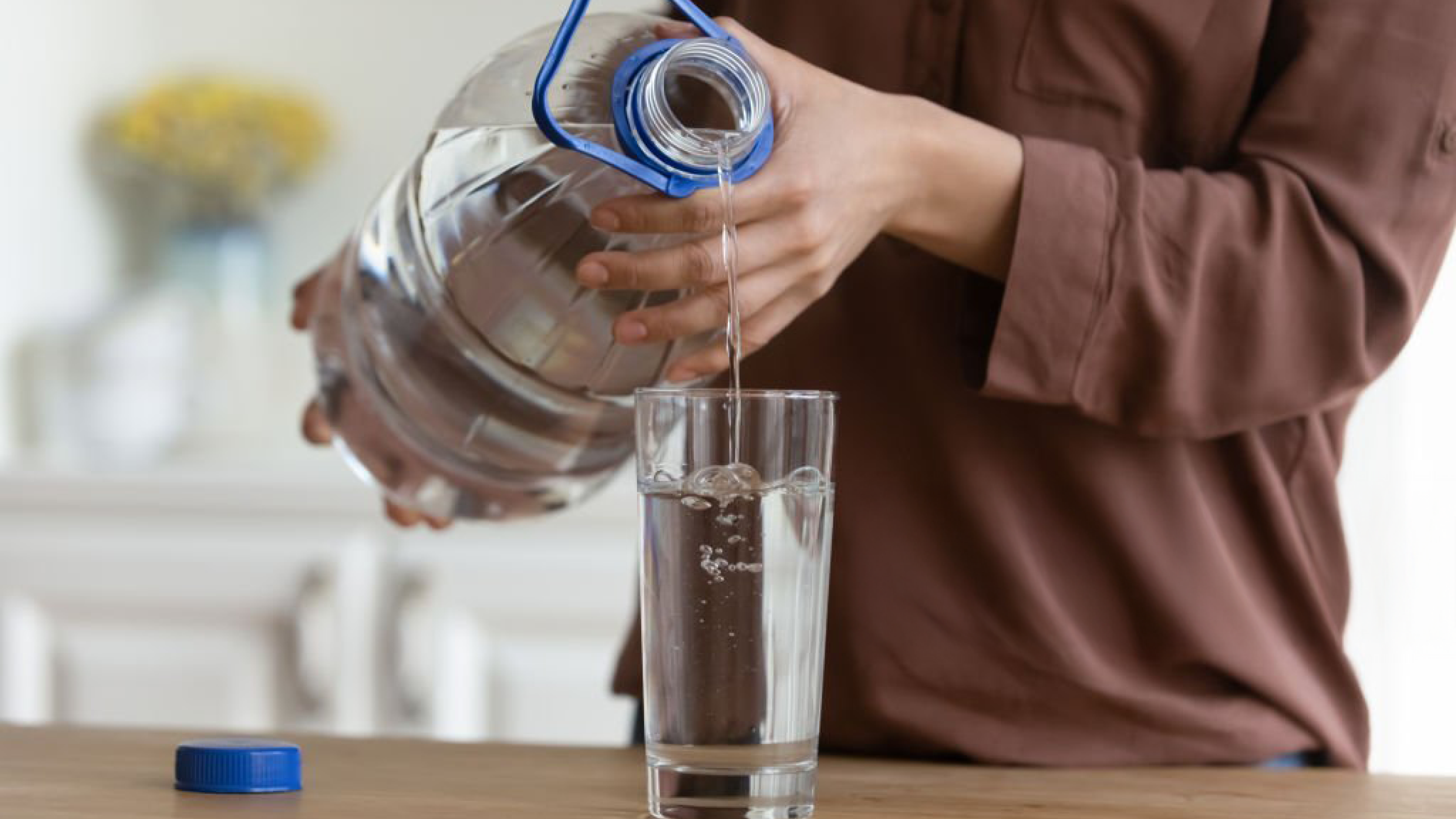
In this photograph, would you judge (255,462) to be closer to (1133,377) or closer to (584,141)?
(1133,377)

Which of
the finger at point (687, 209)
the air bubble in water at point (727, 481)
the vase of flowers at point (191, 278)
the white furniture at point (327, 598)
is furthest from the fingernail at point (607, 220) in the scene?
the vase of flowers at point (191, 278)

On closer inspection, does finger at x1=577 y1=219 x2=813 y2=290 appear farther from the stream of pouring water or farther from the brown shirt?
the brown shirt

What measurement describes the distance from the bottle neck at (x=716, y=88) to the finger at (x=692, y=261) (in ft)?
0.17

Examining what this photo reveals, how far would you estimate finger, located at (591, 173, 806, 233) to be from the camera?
0.68 meters

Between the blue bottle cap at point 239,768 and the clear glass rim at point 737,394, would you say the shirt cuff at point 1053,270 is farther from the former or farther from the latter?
the blue bottle cap at point 239,768

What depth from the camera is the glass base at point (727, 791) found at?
625mm

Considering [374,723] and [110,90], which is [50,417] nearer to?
[110,90]

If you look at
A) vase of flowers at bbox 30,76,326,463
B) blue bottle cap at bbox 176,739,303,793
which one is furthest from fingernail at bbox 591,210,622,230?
vase of flowers at bbox 30,76,326,463

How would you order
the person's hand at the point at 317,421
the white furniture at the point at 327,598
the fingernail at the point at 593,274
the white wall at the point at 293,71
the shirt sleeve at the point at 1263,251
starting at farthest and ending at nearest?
1. the white wall at the point at 293,71
2. the white furniture at the point at 327,598
3. the person's hand at the point at 317,421
4. the shirt sleeve at the point at 1263,251
5. the fingernail at the point at 593,274

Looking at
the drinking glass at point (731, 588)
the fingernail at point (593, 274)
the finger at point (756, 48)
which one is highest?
the finger at point (756, 48)

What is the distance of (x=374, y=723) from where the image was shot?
211 centimetres

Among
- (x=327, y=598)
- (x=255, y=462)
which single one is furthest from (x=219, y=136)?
(x=327, y=598)

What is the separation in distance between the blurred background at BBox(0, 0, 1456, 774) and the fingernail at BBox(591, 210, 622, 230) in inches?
48.4

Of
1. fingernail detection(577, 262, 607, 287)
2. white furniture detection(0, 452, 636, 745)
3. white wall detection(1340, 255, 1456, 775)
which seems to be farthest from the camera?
white wall detection(1340, 255, 1456, 775)
